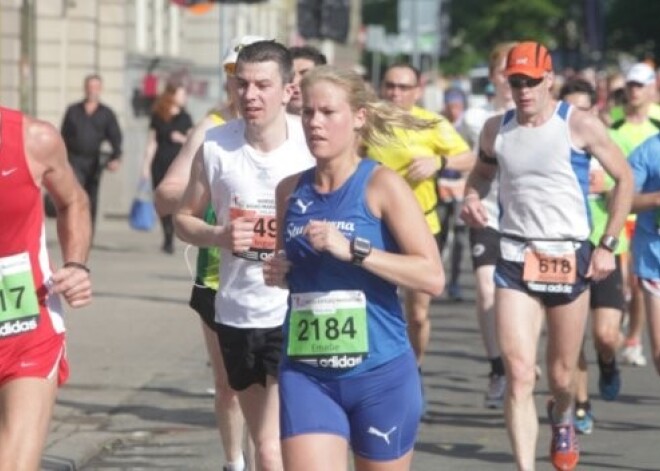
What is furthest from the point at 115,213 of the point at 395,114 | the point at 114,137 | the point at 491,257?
the point at 395,114

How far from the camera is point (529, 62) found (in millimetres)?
9555

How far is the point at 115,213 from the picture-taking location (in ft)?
102

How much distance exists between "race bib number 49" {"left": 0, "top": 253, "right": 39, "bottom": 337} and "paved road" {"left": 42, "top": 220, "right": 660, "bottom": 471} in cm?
299

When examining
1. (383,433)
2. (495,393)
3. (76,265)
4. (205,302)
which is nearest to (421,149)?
(495,393)

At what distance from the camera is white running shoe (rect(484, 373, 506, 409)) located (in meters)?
12.6

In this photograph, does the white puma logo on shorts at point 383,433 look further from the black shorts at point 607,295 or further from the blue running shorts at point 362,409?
the black shorts at point 607,295

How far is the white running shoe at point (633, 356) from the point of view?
14.9 meters

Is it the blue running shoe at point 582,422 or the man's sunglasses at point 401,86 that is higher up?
the man's sunglasses at point 401,86

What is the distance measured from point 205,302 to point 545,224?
1716 millimetres

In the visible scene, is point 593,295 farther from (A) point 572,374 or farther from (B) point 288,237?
(B) point 288,237

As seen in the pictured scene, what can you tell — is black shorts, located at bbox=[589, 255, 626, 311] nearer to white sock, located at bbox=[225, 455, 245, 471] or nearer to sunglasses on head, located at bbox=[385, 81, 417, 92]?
sunglasses on head, located at bbox=[385, 81, 417, 92]

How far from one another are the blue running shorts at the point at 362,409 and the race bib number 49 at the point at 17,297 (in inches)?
35.0

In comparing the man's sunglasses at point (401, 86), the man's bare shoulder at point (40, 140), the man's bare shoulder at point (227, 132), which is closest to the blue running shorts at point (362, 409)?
the man's bare shoulder at point (40, 140)

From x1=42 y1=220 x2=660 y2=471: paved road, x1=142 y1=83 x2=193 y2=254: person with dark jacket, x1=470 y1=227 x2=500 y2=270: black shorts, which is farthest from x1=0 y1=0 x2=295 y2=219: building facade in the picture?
x1=470 y1=227 x2=500 y2=270: black shorts
